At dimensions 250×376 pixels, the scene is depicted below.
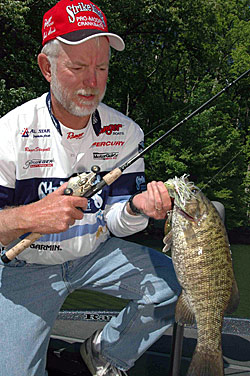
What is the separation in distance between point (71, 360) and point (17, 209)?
1.36 meters

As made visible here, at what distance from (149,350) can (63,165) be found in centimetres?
174

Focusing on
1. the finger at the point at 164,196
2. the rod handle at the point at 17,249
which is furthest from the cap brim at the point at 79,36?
the rod handle at the point at 17,249

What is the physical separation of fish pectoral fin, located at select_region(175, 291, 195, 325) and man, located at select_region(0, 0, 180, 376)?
0.43m

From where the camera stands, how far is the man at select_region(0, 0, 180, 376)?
292 cm

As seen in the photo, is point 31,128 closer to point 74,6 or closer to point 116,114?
point 116,114

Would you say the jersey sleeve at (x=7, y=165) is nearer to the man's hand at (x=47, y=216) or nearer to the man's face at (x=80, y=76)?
the man's hand at (x=47, y=216)

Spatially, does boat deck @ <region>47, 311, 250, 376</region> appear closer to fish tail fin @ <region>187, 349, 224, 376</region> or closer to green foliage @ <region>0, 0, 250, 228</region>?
fish tail fin @ <region>187, 349, 224, 376</region>

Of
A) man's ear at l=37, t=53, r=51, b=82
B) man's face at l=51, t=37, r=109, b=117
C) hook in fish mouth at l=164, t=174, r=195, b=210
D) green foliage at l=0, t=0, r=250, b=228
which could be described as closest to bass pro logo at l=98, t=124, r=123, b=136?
man's face at l=51, t=37, r=109, b=117

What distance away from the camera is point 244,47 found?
3172cm

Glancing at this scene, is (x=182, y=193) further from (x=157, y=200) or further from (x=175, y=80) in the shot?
(x=175, y=80)

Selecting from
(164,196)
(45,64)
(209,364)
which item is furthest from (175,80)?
(209,364)

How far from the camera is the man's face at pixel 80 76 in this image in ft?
9.85

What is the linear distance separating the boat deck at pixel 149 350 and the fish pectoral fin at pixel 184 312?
19.5 inches

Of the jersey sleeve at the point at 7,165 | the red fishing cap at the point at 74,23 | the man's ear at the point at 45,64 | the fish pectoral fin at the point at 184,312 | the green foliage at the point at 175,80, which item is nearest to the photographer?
the fish pectoral fin at the point at 184,312
